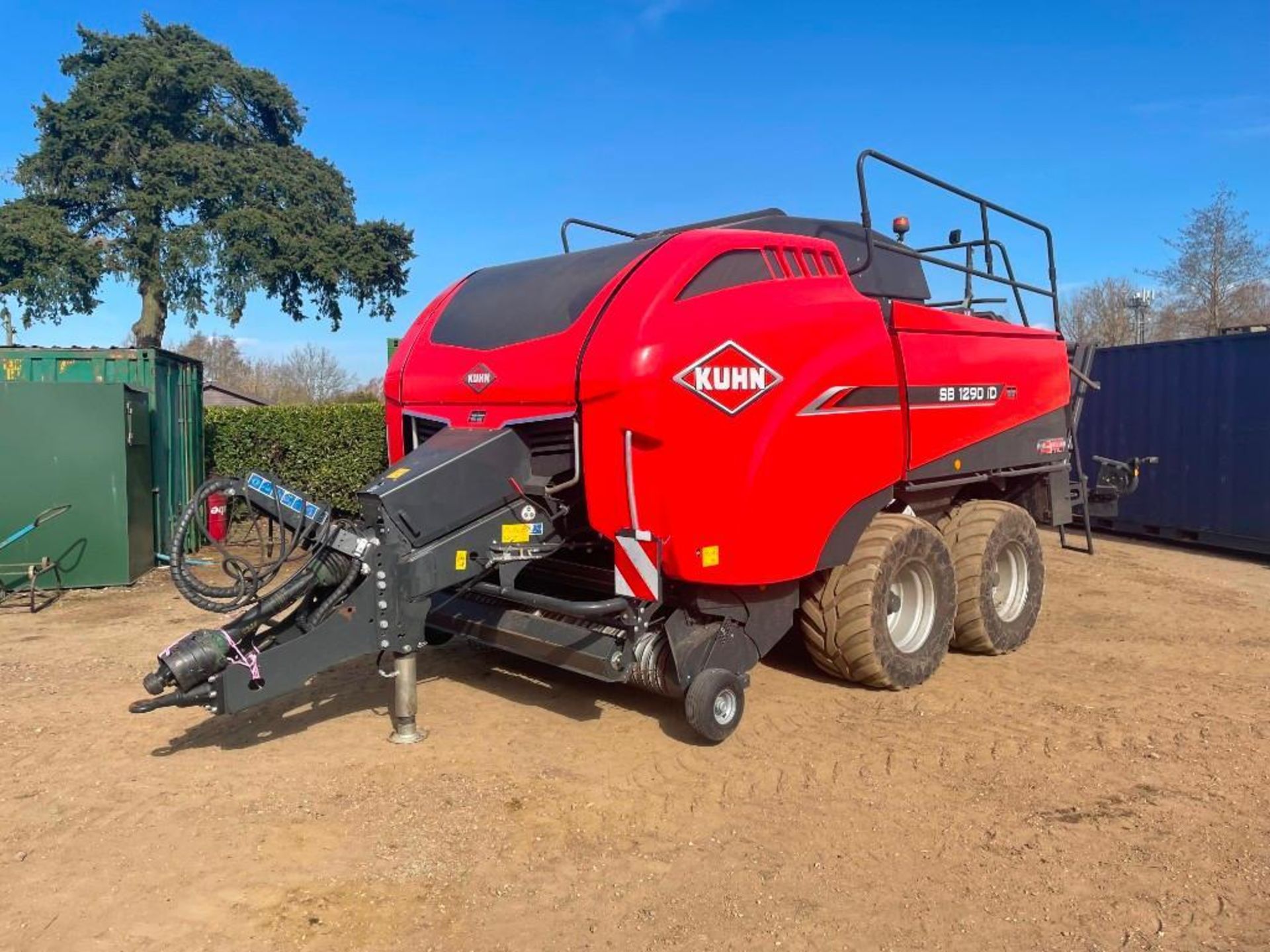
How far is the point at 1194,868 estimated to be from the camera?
367cm

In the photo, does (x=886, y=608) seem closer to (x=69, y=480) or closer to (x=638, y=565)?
(x=638, y=565)

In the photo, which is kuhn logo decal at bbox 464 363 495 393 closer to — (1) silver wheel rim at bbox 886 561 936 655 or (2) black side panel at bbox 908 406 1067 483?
(2) black side panel at bbox 908 406 1067 483

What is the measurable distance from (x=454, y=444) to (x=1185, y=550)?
10.7 metres

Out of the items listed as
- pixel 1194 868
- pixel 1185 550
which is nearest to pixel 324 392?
pixel 1185 550

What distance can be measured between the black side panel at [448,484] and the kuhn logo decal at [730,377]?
3.38ft

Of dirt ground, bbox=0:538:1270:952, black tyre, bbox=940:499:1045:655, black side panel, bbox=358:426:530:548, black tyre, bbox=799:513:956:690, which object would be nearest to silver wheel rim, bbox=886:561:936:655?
black tyre, bbox=799:513:956:690

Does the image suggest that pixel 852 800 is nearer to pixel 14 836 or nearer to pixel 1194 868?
pixel 1194 868

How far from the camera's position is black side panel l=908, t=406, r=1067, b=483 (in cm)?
600

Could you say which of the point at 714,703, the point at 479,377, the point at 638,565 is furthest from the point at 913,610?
the point at 479,377

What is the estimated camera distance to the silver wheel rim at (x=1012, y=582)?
6.99 m

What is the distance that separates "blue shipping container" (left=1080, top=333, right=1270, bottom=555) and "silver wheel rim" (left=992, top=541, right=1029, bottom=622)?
19.3 ft

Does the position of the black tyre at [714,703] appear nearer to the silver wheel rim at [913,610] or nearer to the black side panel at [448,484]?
the black side panel at [448,484]

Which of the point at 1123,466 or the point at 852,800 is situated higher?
the point at 1123,466

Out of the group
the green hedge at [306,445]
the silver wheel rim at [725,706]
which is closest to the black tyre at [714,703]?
the silver wheel rim at [725,706]
